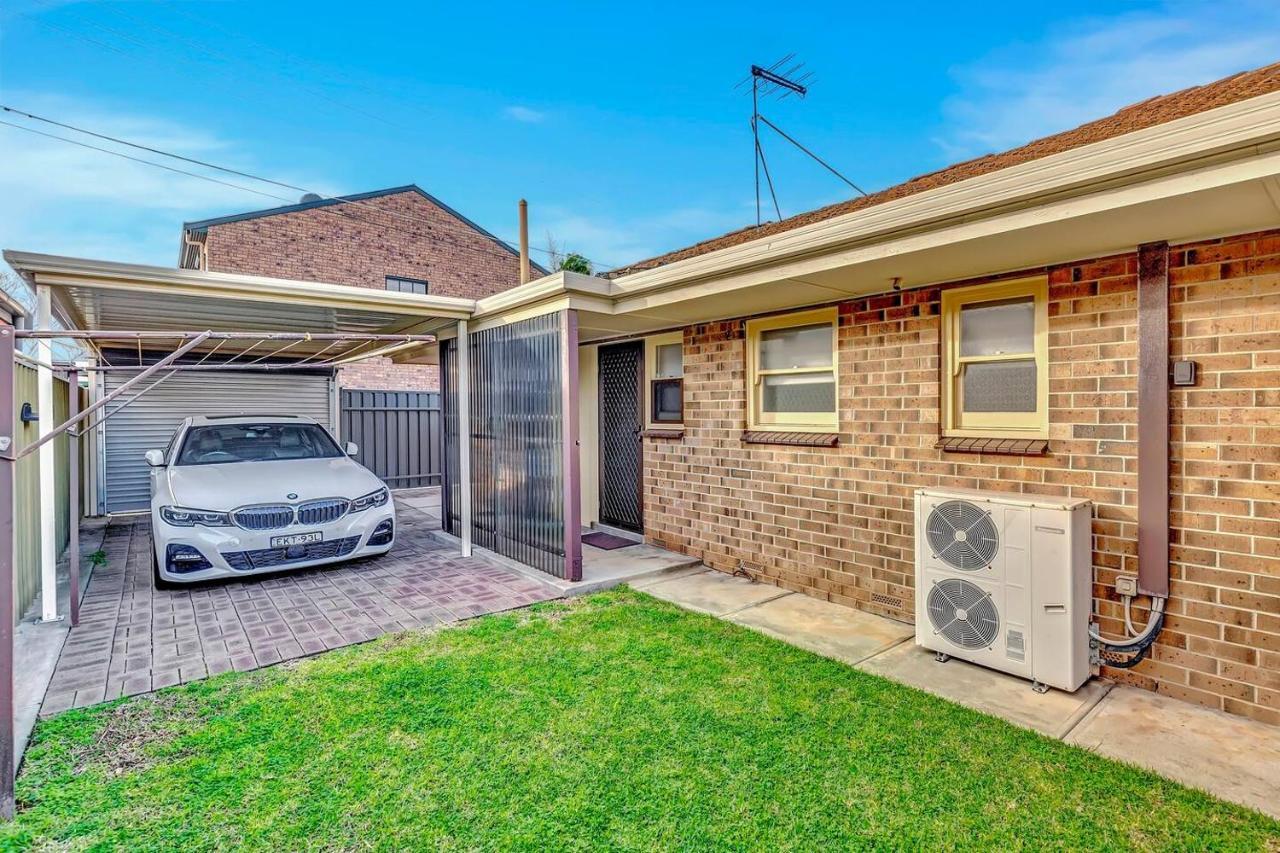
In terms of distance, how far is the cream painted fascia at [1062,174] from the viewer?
2.38m

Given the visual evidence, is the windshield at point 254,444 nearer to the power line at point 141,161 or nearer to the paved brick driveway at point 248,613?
the paved brick driveway at point 248,613

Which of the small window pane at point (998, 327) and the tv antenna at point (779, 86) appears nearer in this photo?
the small window pane at point (998, 327)

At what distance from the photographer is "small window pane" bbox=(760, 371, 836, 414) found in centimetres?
531

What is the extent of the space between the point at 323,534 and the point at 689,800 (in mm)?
4516

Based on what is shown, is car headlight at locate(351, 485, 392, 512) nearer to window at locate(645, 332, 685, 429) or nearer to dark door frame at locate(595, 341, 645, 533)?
dark door frame at locate(595, 341, 645, 533)

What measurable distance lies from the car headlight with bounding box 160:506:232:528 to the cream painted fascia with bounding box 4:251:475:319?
5.95 ft

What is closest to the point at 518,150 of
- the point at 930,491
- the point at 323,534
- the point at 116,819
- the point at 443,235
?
the point at 443,235

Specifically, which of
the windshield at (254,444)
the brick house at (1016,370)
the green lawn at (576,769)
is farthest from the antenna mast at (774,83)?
the green lawn at (576,769)

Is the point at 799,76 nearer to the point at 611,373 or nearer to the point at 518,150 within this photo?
the point at 611,373

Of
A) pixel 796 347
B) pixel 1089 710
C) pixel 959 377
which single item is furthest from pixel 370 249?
pixel 1089 710

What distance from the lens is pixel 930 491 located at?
13.0ft

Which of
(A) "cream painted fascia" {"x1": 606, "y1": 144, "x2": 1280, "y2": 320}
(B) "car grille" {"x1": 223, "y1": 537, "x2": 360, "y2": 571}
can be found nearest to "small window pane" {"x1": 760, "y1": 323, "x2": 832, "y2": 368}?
(A) "cream painted fascia" {"x1": 606, "y1": 144, "x2": 1280, "y2": 320}

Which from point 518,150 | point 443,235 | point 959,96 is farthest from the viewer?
point 443,235

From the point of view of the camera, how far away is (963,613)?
3.79 m
